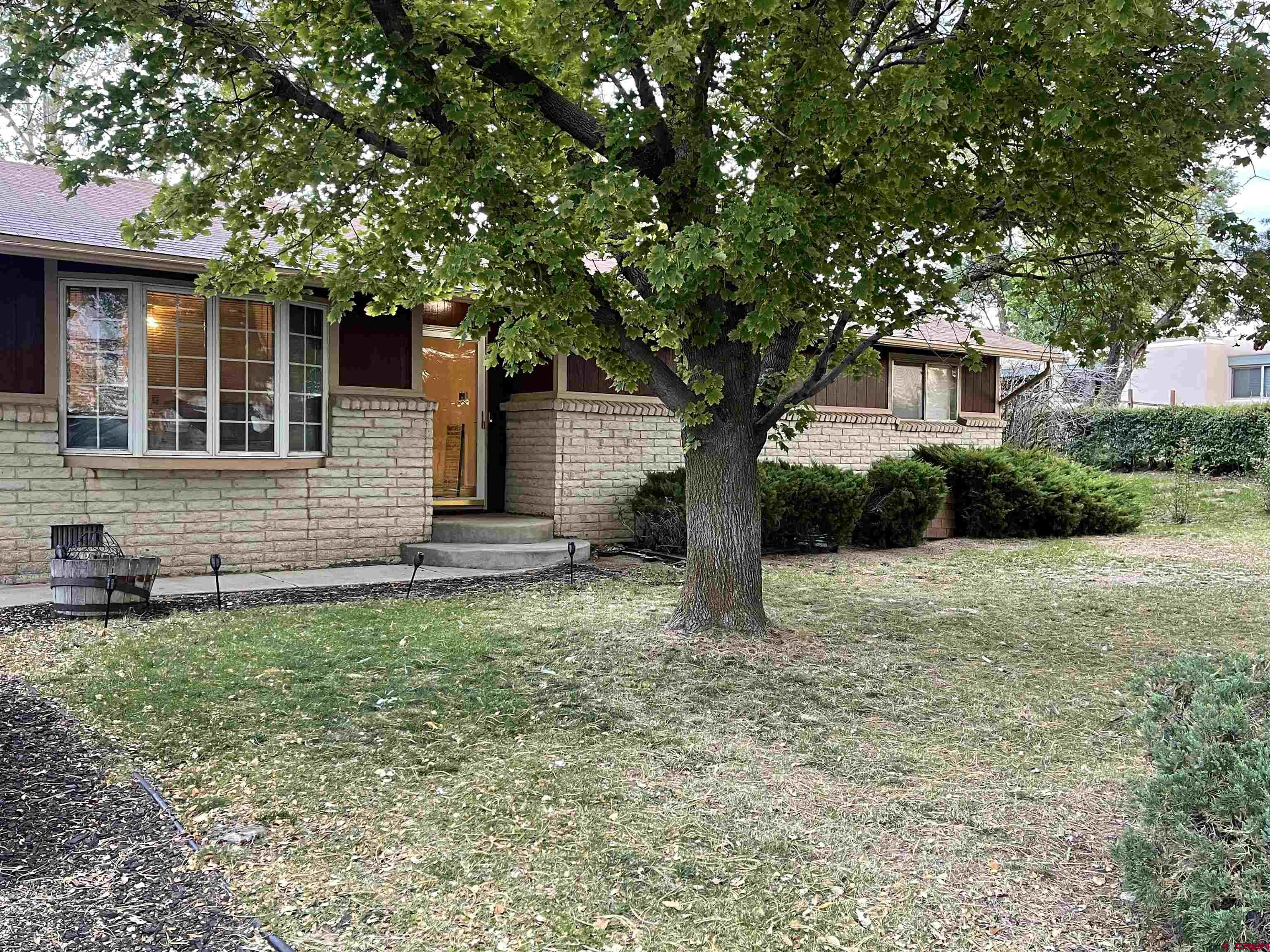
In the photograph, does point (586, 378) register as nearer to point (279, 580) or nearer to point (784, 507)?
point (784, 507)

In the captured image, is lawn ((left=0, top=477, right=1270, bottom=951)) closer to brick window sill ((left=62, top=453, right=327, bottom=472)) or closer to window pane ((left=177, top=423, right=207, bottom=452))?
brick window sill ((left=62, top=453, right=327, bottom=472))

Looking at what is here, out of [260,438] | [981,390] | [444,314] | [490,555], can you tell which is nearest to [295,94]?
[260,438]

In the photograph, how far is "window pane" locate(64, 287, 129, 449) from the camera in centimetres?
858

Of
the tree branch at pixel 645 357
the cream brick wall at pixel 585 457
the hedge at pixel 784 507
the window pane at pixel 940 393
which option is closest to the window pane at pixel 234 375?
the cream brick wall at pixel 585 457

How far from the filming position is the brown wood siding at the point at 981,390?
53.7ft

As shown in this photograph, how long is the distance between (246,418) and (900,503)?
8.51 m

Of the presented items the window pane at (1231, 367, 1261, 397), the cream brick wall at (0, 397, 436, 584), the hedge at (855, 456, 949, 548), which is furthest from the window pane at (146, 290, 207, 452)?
the window pane at (1231, 367, 1261, 397)

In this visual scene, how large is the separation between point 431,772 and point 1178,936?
2.86 m

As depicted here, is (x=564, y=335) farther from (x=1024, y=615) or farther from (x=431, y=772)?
(x=1024, y=615)

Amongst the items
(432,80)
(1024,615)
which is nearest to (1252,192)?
(1024,615)

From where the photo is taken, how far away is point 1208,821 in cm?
259

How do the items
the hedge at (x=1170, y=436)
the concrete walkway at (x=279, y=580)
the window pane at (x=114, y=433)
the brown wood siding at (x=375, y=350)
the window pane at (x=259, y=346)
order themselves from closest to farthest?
the concrete walkway at (x=279, y=580) → the window pane at (x=114, y=433) → the window pane at (x=259, y=346) → the brown wood siding at (x=375, y=350) → the hedge at (x=1170, y=436)

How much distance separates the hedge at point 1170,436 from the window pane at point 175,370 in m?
20.2

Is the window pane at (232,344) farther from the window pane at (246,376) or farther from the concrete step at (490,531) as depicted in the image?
the concrete step at (490,531)
